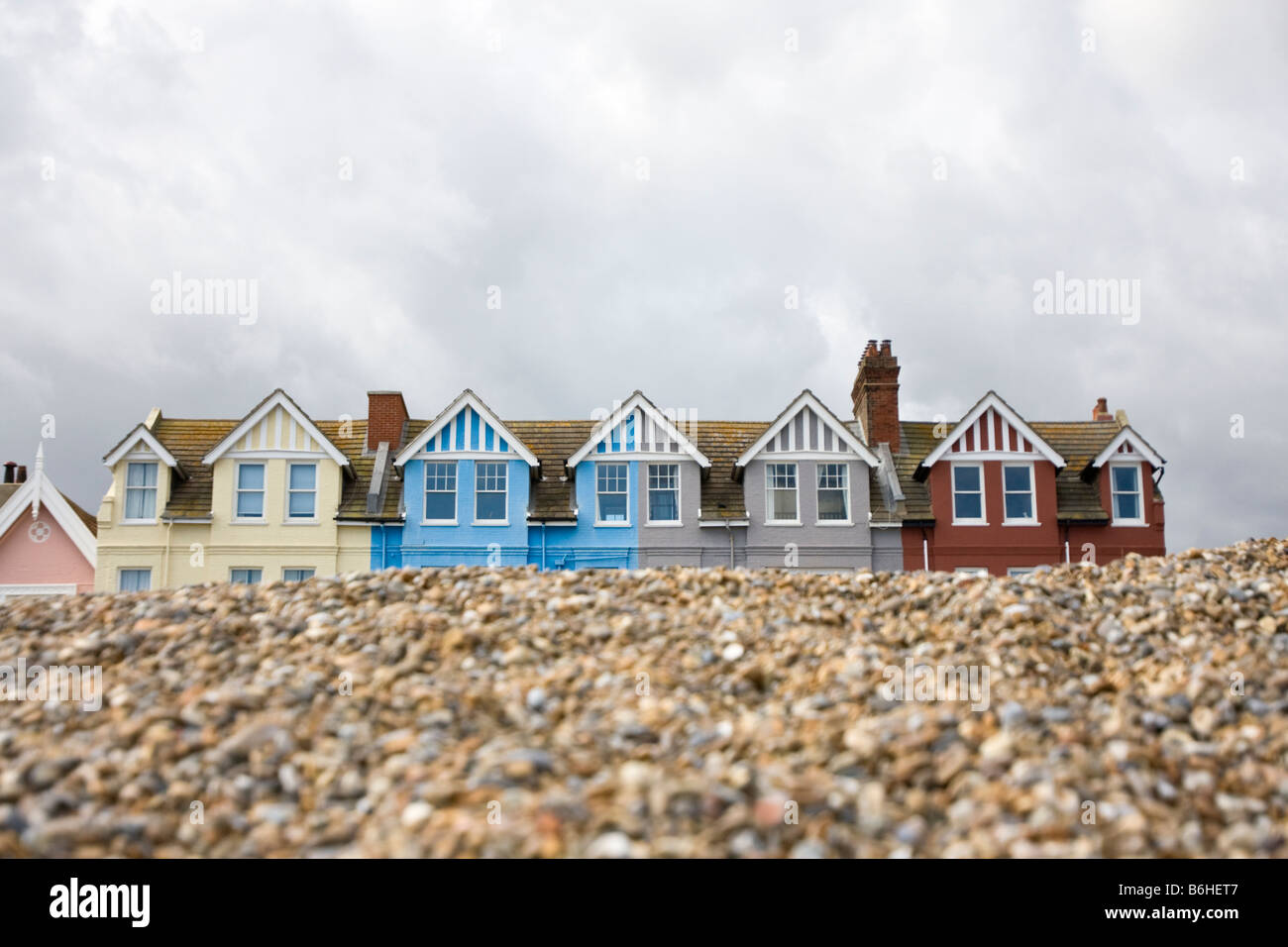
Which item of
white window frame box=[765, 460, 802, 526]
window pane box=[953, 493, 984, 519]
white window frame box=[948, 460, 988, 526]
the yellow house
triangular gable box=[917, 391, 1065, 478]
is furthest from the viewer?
triangular gable box=[917, 391, 1065, 478]

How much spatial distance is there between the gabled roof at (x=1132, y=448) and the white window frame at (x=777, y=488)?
896 centimetres

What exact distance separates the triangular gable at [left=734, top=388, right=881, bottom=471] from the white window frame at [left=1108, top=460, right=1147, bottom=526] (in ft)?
23.2

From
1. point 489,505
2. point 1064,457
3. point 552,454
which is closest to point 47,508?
point 489,505

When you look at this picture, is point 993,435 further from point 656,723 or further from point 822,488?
point 656,723

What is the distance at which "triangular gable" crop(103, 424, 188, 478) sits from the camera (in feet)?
89.9

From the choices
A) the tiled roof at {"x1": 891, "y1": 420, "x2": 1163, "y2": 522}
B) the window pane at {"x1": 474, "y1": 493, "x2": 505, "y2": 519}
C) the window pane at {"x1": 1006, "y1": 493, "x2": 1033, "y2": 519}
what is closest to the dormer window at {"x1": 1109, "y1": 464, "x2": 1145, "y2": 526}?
the tiled roof at {"x1": 891, "y1": 420, "x2": 1163, "y2": 522}

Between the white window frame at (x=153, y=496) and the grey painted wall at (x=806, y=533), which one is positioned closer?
the white window frame at (x=153, y=496)

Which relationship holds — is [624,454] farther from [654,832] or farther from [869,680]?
[654,832]

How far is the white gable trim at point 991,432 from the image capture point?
28594mm

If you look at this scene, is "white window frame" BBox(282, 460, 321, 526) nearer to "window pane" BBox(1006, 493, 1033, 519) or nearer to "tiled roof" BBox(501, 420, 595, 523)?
"tiled roof" BBox(501, 420, 595, 523)

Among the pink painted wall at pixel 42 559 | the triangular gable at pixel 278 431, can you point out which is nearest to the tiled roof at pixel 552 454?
the triangular gable at pixel 278 431

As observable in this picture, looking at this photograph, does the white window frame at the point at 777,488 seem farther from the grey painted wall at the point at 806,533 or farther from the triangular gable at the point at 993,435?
the triangular gable at the point at 993,435

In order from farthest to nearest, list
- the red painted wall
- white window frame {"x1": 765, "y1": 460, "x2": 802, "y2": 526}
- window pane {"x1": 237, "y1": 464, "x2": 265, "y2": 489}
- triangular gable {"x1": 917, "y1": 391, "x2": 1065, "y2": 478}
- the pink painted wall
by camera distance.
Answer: triangular gable {"x1": 917, "y1": 391, "x2": 1065, "y2": 478}
the red painted wall
white window frame {"x1": 765, "y1": 460, "x2": 802, "y2": 526}
window pane {"x1": 237, "y1": 464, "x2": 265, "y2": 489}
the pink painted wall

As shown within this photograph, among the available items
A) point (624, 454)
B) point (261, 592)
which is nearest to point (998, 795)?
point (261, 592)
